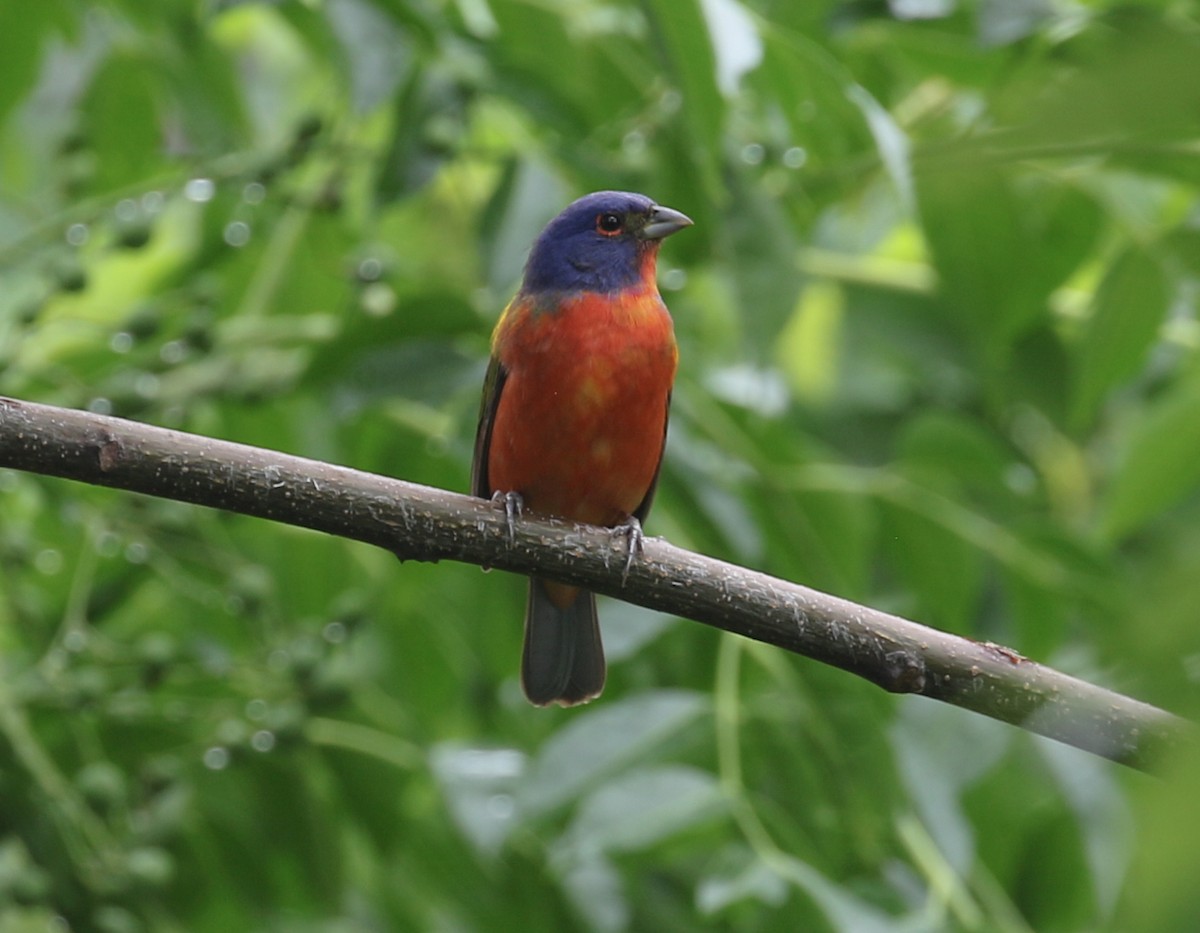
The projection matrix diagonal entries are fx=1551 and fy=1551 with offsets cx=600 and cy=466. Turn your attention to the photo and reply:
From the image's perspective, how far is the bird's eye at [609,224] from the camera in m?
4.36

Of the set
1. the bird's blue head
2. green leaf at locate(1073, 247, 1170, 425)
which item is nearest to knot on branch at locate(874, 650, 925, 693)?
green leaf at locate(1073, 247, 1170, 425)

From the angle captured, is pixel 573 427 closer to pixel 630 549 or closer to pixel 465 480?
pixel 465 480

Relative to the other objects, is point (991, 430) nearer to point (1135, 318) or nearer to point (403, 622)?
point (1135, 318)

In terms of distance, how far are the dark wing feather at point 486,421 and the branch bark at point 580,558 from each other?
1389 millimetres

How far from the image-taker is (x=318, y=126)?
3943mm

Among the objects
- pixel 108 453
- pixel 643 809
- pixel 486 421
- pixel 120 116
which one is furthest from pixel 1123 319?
pixel 120 116

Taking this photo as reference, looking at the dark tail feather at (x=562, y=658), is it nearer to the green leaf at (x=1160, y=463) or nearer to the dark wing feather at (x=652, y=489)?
the dark wing feather at (x=652, y=489)

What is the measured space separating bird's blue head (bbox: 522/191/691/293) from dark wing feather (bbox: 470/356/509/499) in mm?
398

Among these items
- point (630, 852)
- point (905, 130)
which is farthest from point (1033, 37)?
point (630, 852)

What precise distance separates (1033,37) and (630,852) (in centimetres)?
199

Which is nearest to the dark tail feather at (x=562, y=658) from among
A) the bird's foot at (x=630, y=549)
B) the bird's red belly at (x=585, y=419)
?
the bird's red belly at (x=585, y=419)

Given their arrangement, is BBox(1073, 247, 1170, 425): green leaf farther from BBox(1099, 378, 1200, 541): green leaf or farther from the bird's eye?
the bird's eye

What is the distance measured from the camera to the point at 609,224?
439 centimetres

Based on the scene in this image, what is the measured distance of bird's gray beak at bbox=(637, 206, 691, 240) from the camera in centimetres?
418
